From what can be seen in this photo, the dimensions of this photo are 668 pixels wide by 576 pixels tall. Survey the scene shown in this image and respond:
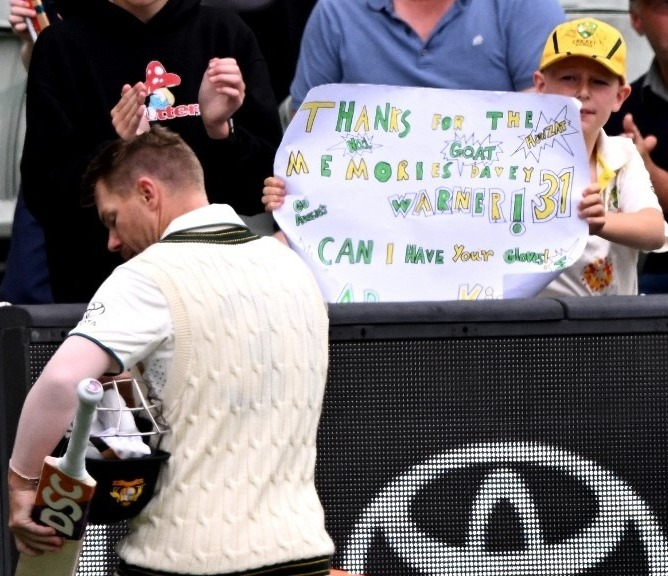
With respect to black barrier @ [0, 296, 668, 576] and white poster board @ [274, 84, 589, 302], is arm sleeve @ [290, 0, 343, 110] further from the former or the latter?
black barrier @ [0, 296, 668, 576]

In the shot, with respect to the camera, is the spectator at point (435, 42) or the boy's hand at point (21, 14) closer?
the spectator at point (435, 42)

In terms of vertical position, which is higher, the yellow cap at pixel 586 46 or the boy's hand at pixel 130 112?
the yellow cap at pixel 586 46

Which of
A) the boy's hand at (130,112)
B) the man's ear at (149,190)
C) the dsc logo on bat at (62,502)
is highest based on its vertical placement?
the man's ear at (149,190)

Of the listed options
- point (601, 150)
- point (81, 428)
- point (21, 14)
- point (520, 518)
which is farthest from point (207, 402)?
point (21, 14)

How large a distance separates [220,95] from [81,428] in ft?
5.58

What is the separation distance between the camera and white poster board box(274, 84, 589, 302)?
191 inches

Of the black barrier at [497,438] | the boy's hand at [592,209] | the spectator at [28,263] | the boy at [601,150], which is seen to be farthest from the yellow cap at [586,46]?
the spectator at [28,263]

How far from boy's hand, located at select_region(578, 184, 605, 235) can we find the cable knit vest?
1.45 metres

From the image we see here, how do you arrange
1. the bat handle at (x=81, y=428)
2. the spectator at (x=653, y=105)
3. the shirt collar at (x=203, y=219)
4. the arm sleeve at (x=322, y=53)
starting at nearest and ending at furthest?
the bat handle at (x=81, y=428)
the shirt collar at (x=203, y=219)
the arm sleeve at (x=322, y=53)
the spectator at (x=653, y=105)

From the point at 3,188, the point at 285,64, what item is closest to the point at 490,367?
the point at 285,64

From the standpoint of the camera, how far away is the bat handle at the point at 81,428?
3.23 meters

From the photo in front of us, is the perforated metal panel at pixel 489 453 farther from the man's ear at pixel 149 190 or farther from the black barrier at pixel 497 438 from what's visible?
the man's ear at pixel 149 190

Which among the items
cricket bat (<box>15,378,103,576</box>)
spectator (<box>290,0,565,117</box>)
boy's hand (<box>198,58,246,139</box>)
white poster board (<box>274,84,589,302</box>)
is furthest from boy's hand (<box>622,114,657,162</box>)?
cricket bat (<box>15,378,103,576</box>)

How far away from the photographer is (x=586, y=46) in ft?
16.4
